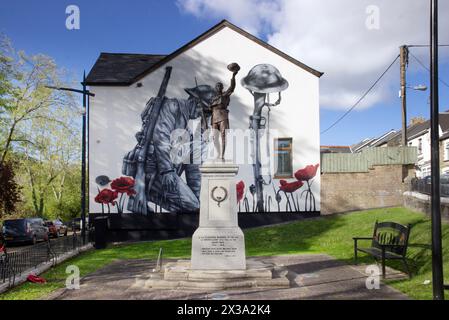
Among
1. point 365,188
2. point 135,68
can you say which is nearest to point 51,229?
point 135,68

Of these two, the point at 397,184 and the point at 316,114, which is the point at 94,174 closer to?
the point at 316,114

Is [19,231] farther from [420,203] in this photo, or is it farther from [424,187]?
[424,187]

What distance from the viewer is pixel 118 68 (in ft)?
76.9

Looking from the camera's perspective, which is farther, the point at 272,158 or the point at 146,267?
the point at 272,158

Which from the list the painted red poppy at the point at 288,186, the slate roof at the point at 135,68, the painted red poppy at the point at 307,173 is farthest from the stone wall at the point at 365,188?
the slate roof at the point at 135,68

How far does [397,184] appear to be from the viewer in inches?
835

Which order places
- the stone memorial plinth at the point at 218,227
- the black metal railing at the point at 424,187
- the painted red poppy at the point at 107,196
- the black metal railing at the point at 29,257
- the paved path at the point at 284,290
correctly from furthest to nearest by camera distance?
1. the painted red poppy at the point at 107,196
2. the black metal railing at the point at 424,187
3. the black metal railing at the point at 29,257
4. the stone memorial plinth at the point at 218,227
5. the paved path at the point at 284,290

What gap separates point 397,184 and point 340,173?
3062 millimetres

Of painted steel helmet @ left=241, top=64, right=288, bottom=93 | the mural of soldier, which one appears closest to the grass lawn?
the mural of soldier

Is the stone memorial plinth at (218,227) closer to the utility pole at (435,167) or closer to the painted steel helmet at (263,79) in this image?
the utility pole at (435,167)

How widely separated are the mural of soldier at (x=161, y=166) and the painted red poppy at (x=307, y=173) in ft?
18.6

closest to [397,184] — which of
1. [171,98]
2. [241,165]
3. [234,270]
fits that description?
[241,165]

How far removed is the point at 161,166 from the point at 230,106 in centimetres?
510

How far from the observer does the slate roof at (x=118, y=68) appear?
2141 cm
